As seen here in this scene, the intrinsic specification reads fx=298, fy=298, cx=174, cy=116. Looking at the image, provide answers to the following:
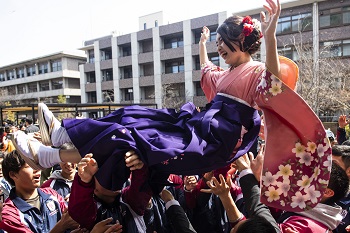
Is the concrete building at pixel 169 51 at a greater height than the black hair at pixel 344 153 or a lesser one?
greater

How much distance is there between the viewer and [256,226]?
1.36m

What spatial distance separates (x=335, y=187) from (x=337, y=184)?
24mm

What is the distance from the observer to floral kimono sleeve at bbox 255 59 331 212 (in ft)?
5.44

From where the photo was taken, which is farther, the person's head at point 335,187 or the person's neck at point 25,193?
the person's neck at point 25,193

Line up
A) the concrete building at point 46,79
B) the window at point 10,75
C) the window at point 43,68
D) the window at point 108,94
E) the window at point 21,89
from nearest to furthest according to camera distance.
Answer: the window at point 108,94 → the concrete building at point 46,79 → the window at point 43,68 → the window at point 21,89 → the window at point 10,75

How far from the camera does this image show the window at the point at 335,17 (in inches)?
666

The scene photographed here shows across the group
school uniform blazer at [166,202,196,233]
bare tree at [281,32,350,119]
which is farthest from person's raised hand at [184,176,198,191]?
bare tree at [281,32,350,119]

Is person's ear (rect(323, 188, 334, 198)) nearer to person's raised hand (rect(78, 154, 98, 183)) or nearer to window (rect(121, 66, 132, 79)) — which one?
person's raised hand (rect(78, 154, 98, 183))

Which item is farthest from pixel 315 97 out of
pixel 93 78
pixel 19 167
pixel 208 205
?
pixel 93 78

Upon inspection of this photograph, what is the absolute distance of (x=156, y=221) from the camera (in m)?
2.02

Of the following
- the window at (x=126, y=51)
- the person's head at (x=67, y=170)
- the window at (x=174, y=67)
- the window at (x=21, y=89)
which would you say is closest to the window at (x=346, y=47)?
the window at (x=174, y=67)

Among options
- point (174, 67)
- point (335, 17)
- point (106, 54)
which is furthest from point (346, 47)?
point (106, 54)

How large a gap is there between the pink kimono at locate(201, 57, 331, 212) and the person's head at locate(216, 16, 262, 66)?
0.27 metres

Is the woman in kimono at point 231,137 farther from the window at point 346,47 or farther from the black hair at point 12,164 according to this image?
the window at point 346,47
